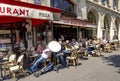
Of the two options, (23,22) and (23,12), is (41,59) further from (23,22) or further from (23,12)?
(23,22)

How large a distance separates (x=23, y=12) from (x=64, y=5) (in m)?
13.0

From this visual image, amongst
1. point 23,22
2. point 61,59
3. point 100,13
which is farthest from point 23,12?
point 100,13

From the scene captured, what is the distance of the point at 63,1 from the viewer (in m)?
22.6

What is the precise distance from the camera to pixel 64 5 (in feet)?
74.7

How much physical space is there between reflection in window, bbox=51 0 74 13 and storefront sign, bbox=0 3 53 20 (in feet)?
29.3

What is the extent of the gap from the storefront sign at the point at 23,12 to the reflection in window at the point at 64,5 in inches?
352

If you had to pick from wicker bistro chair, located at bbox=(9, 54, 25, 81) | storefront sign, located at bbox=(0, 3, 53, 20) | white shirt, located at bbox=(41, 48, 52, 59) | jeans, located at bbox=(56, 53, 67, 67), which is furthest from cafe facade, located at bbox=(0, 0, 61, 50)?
wicker bistro chair, located at bbox=(9, 54, 25, 81)

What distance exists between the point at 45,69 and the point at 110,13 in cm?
2723

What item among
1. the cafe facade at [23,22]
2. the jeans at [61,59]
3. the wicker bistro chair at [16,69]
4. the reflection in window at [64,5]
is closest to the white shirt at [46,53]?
the jeans at [61,59]

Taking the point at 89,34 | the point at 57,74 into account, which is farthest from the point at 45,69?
the point at 89,34

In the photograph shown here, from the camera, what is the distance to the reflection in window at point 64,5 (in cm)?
2082

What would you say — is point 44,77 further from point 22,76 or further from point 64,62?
point 64,62

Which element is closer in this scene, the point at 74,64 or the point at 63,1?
the point at 74,64

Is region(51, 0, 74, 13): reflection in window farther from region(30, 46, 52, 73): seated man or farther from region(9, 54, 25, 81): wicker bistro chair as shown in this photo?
region(9, 54, 25, 81): wicker bistro chair
